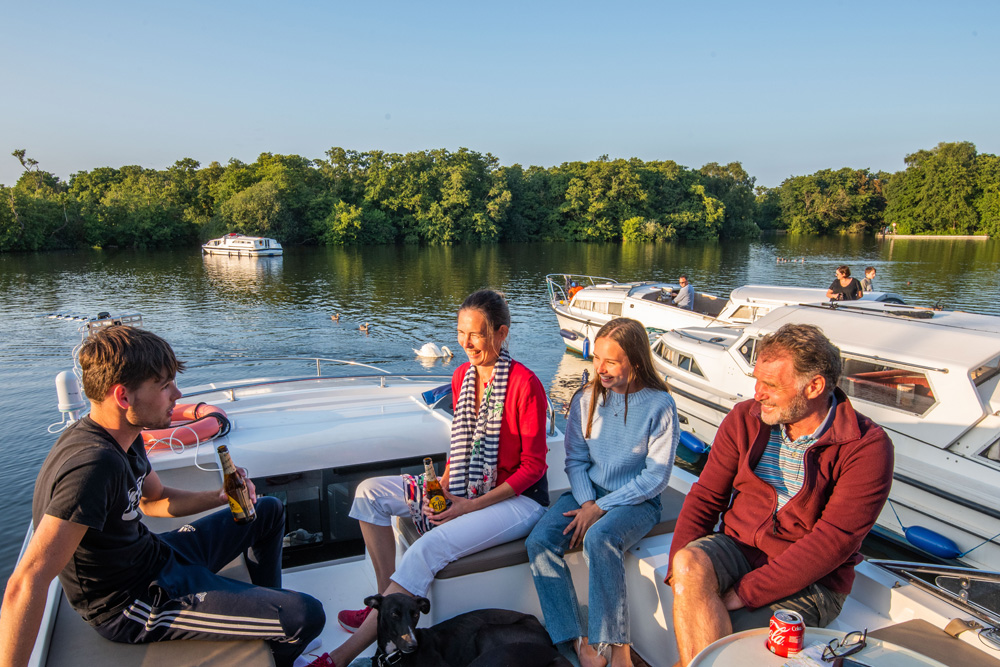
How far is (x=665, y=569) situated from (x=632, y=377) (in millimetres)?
941

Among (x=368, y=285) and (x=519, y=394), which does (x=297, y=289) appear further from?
(x=519, y=394)

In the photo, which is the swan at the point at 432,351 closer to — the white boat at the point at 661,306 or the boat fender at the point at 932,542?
the white boat at the point at 661,306

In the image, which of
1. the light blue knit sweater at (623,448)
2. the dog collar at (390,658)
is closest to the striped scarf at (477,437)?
the light blue knit sweater at (623,448)

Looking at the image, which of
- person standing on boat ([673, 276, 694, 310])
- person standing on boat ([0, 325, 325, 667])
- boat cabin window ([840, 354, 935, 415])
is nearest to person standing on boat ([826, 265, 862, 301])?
person standing on boat ([673, 276, 694, 310])

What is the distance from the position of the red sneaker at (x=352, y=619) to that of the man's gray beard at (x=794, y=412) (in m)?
2.32

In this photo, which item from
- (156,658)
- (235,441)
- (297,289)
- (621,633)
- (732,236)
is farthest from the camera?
(732,236)

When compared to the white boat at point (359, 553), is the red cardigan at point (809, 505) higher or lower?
higher

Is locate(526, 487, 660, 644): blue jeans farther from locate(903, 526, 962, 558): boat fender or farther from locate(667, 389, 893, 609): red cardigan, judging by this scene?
locate(903, 526, 962, 558): boat fender

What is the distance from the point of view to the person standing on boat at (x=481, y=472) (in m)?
2.90

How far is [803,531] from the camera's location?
2.47 m

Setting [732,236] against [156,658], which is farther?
[732,236]

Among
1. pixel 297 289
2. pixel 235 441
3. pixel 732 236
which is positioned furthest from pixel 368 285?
pixel 732 236

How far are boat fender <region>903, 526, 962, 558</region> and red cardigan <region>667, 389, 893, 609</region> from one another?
5.01m

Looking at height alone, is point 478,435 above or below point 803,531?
above
